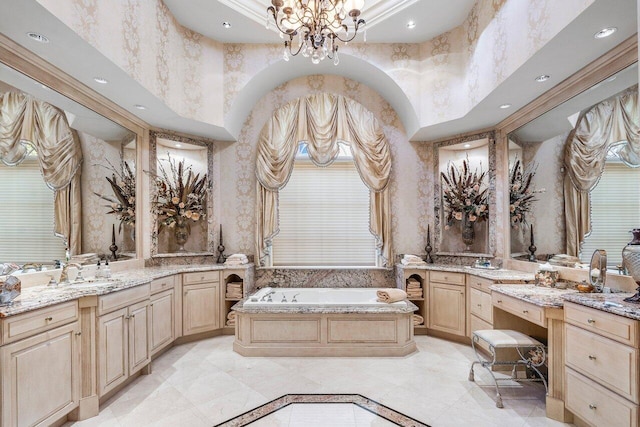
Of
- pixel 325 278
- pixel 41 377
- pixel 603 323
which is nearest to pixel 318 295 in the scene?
pixel 325 278

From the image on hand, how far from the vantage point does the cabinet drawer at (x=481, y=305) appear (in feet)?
10.6

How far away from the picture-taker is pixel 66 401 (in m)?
2.13

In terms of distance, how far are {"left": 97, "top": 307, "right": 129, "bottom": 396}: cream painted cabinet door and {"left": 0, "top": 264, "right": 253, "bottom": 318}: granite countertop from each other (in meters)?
0.21

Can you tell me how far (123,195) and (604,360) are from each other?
430 cm

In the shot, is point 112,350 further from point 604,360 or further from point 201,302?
point 604,360

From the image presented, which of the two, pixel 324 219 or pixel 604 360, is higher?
pixel 324 219

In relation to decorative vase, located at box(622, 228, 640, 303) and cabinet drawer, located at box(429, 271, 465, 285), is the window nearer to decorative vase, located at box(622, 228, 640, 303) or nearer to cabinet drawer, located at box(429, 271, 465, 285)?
cabinet drawer, located at box(429, 271, 465, 285)

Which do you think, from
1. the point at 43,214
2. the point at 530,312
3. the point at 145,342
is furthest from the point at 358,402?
the point at 43,214

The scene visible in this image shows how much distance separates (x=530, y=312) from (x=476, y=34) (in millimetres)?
2638

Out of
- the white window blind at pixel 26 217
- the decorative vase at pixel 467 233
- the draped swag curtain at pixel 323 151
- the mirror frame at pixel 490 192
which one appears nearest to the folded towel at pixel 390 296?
the draped swag curtain at pixel 323 151

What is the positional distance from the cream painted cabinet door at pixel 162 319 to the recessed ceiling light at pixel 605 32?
4.11 m

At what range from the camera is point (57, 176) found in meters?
2.71

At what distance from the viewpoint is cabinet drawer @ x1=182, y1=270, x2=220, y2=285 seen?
3.73 m

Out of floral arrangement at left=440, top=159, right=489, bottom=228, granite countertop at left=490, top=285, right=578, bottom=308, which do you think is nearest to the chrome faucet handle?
granite countertop at left=490, top=285, right=578, bottom=308
